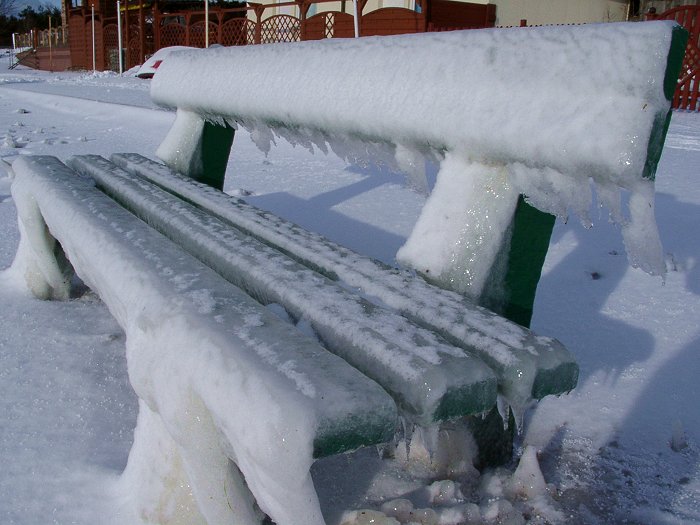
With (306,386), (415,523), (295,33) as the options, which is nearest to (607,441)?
(415,523)

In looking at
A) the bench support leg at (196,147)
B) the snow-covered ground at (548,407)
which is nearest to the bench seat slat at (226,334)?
the snow-covered ground at (548,407)

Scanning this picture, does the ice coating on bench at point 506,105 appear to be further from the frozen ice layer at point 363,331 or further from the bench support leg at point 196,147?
the bench support leg at point 196,147

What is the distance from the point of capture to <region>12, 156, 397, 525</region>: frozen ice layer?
716mm

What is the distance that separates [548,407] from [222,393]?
3.31 feet

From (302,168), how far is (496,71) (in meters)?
3.24

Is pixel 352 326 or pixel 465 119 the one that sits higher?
pixel 465 119

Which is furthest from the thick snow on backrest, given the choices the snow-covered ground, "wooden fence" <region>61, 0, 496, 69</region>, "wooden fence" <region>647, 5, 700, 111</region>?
"wooden fence" <region>61, 0, 496, 69</region>

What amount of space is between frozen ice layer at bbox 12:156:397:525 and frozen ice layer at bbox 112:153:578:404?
0.71 ft

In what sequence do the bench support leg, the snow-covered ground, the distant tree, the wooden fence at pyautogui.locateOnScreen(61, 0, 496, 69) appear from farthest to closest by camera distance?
the distant tree < the wooden fence at pyautogui.locateOnScreen(61, 0, 496, 69) < the bench support leg < the snow-covered ground

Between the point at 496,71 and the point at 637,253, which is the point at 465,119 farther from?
the point at 637,253

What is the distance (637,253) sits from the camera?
3.33ft

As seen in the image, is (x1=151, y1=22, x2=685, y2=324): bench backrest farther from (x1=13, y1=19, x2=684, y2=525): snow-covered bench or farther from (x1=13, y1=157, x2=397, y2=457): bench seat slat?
(x1=13, y1=157, x2=397, y2=457): bench seat slat

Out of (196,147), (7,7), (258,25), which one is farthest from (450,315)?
(7,7)

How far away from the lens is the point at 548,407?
60.4 inches
